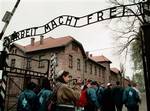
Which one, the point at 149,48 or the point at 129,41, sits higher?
the point at 129,41

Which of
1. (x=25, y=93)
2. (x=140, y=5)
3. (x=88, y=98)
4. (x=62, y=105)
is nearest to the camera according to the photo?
(x=62, y=105)

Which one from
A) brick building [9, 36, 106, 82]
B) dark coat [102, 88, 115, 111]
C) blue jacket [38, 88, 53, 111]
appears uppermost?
brick building [9, 36, 106, 82]

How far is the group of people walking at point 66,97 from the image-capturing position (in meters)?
5.30

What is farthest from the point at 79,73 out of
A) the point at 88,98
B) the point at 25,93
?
the point at 25,93

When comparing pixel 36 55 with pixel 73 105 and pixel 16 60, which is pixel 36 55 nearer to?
pixel 16 60

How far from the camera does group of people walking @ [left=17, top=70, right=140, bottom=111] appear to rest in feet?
17.4

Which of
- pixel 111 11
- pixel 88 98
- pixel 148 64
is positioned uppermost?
pixel 111 11

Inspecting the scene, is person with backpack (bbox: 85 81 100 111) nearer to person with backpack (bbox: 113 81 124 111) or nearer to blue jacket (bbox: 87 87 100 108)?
blue jacket (bbox: 87 87 100 108)

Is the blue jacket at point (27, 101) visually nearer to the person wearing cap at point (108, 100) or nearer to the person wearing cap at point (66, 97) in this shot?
the person wearing cap at point (66, 97)

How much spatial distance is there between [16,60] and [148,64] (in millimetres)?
40855

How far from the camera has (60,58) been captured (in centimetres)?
3928

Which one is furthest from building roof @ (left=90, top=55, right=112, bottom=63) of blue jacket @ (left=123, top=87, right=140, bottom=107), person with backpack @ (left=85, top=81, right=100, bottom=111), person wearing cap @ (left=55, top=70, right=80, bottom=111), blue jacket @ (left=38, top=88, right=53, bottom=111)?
person wearing cap @ (left=55, top=70, right=80, bottom=111)

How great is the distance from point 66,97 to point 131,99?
648 centimetres

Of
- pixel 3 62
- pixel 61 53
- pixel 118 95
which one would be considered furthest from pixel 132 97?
pixel 61 53
